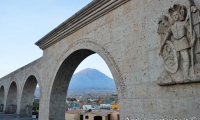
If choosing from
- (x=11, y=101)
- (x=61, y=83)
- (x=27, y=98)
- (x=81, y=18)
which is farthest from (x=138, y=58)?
(x=11, y=101)

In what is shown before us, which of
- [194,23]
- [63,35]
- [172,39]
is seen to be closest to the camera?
[194,23]

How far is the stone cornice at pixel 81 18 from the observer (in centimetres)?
372

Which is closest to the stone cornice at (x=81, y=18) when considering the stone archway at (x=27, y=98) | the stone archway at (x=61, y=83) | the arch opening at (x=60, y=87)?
the stone archway at (x=61, y=83)

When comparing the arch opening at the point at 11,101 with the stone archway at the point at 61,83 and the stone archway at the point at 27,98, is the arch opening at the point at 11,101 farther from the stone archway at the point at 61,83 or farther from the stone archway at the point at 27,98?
the stone archway at the point at 61,83

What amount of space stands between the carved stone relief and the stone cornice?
1.19 metres

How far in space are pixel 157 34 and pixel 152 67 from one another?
1.68ft

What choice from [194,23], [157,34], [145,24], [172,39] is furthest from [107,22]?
[194,23]

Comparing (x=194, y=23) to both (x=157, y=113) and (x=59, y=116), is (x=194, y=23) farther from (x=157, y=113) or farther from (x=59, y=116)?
(x=59, y=116)

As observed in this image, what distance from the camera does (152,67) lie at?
282 cm

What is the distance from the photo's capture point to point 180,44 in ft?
7.77

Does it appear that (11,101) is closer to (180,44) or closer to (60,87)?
(60,87)

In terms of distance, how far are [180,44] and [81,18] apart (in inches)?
108

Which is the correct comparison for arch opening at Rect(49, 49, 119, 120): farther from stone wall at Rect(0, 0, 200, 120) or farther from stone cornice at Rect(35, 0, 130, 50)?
stone wall at Rect(0, 0, 200, 120)

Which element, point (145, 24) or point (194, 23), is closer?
point (194, 23)
